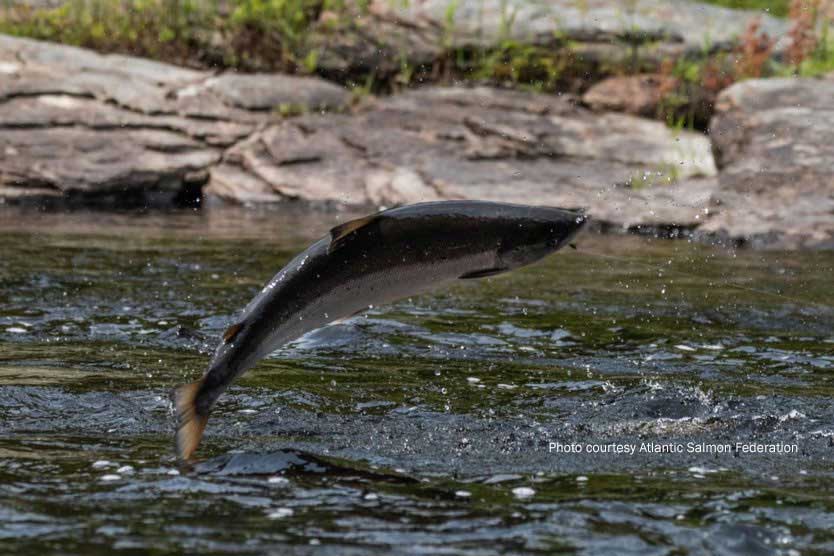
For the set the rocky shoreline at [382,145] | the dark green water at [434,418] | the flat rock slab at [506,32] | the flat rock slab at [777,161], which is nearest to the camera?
the dark green water at [434,418]

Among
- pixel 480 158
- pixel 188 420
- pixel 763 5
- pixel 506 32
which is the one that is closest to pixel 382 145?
pixel 480 158

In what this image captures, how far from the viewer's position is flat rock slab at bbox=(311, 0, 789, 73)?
1565 cm

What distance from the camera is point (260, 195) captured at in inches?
547

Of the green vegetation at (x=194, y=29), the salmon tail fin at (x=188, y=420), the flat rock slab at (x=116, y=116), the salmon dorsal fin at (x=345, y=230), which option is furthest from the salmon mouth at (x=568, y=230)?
the green vegetation at (x=194, y=29)

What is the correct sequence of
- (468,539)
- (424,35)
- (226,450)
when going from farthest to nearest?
(424,35) < (226,450) < (468,539)

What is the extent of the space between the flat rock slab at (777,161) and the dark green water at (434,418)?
1.64m

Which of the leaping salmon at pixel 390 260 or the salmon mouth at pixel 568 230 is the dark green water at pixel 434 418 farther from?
the salmon mouth at pixel 568 230

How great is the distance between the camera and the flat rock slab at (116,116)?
540 inches

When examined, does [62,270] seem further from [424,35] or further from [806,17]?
[806,17]

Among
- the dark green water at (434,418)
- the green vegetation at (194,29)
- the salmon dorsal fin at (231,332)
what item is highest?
the green vegetation at (194,29)

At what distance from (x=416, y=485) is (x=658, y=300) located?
Result: 4880 millimetres

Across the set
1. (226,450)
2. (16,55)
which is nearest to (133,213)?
(16,55)

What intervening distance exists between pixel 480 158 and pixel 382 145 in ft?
3.61

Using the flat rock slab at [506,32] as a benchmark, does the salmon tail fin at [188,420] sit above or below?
below
